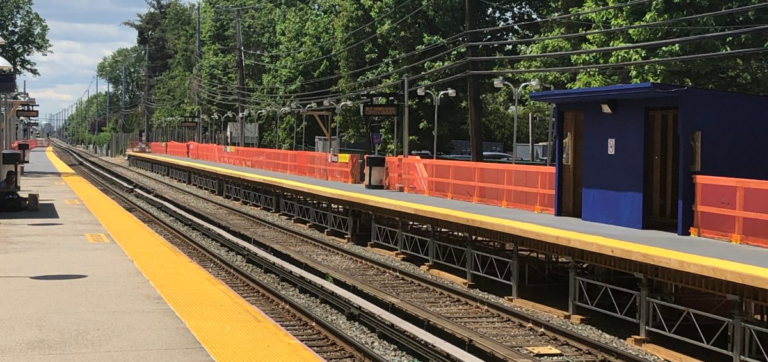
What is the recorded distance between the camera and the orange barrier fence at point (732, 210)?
11.4 metres

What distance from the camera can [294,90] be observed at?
70812 mm

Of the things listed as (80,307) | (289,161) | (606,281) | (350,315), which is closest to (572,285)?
(606,281)

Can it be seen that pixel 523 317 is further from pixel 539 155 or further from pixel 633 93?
pixel 539 155

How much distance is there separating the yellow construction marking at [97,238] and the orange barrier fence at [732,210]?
14.2 metres

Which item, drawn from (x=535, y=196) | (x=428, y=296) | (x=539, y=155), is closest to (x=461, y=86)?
(x=539, y=155)

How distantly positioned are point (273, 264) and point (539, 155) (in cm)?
6752

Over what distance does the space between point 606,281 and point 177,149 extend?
54.6 meters

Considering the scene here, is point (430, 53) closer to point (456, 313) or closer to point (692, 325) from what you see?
point (456, 313)

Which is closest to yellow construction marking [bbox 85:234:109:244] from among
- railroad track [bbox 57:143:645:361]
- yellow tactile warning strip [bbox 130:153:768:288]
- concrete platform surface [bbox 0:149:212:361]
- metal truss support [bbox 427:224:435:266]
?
concrete platform surface [bbox 0:149:212:361]

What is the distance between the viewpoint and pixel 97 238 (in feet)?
73.7

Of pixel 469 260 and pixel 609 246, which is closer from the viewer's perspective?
pixel 609 246

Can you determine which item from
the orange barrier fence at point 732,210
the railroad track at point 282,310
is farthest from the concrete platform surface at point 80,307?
the orange barrier fence at point 732,210

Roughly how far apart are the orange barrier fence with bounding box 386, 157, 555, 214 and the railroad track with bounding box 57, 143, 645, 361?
10.2ft

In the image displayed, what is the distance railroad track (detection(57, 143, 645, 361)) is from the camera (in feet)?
35.7
